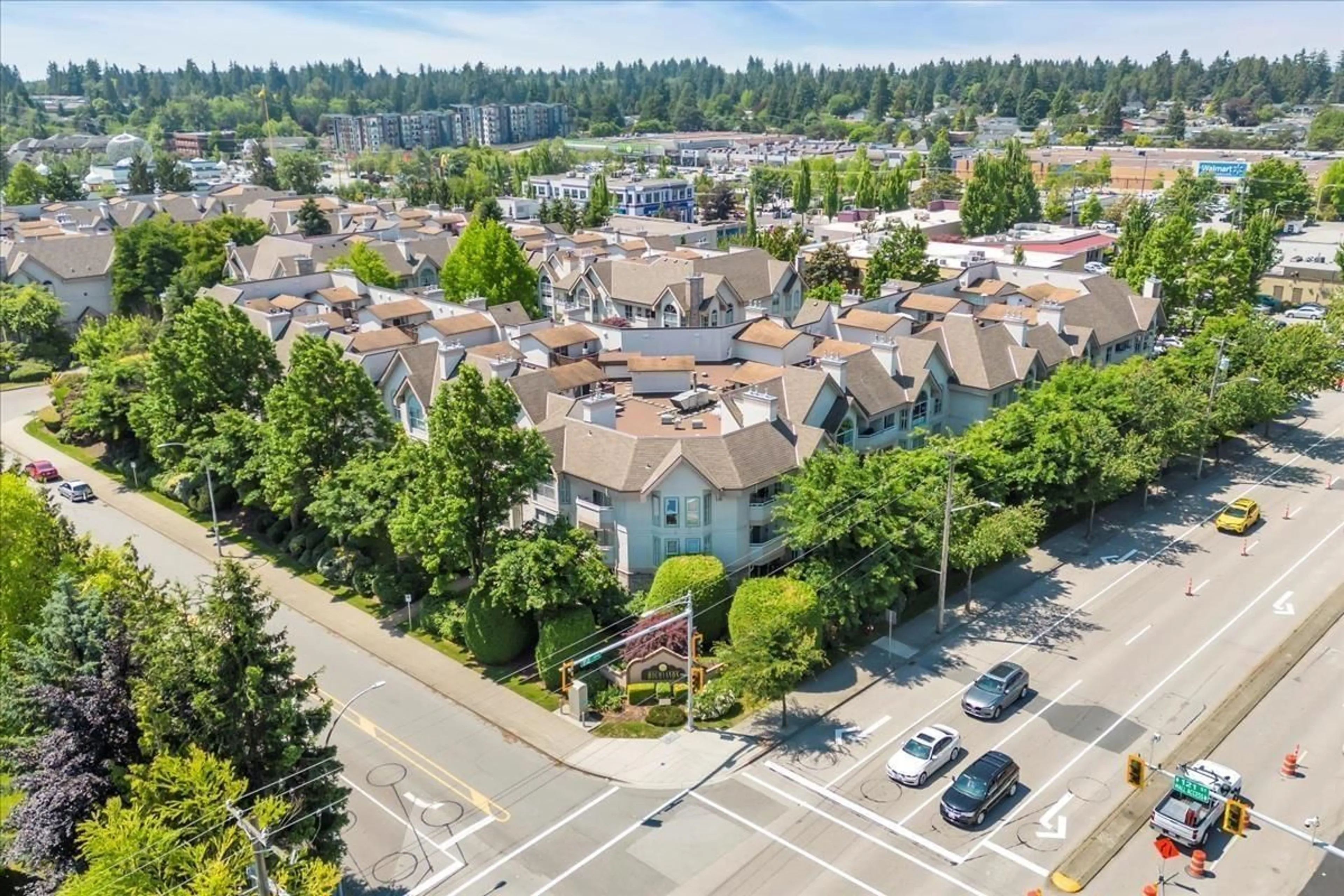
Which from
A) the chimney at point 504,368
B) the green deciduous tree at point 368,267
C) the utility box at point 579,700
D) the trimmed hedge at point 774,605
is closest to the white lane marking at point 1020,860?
the trimmed hedge at point 774,605

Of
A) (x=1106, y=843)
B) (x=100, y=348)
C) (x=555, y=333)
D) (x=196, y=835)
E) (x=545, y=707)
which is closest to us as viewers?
(x=196, y=835)

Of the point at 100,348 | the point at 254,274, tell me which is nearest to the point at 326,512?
the point at 100,348

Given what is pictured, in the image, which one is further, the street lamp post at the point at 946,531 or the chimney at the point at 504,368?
the chimney at the point at 504,368

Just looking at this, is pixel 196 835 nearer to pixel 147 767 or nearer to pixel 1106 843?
pixel 147 767

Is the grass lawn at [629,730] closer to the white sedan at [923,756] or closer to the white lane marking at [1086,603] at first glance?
the white lane marking at [1086,603]

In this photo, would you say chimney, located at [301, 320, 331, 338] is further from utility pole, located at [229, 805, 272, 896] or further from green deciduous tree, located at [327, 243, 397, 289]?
utility pole, located at [229, 805, 272, 896]

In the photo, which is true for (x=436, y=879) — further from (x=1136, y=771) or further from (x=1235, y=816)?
(x=1235, y=816)

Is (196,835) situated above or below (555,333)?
below
